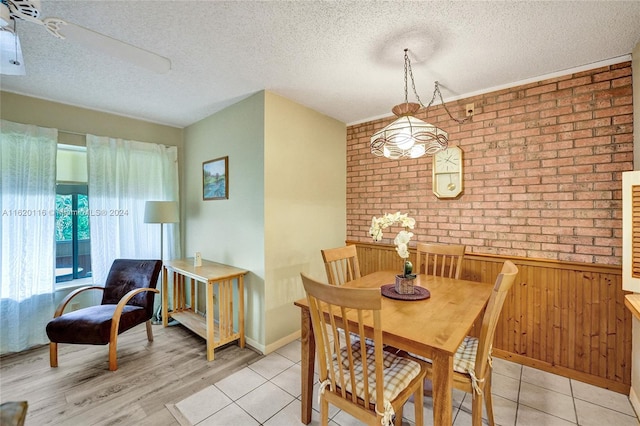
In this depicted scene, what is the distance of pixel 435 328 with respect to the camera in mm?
1394

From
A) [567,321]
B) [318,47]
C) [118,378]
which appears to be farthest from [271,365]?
[318,47]

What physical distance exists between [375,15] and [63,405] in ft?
11.1

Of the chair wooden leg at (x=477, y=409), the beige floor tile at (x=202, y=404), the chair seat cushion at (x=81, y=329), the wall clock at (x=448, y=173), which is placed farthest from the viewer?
the wall clock at (x=448, y=173)

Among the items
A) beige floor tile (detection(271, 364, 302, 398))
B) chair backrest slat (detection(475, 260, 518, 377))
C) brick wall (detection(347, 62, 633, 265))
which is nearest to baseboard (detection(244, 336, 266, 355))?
beige floor tile (detection(271, 364, 302, 398))

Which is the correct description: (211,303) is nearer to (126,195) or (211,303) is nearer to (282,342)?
(282,342)

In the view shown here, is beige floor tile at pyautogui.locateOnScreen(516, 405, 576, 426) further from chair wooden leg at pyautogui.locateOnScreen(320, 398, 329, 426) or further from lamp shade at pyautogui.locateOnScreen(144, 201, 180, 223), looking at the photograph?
lamp shade at pyautogui.locateOnScreen(144, 201, 180, 223)

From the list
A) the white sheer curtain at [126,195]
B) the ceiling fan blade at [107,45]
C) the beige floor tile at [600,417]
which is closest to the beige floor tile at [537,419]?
the beige floor tile at [600,417]

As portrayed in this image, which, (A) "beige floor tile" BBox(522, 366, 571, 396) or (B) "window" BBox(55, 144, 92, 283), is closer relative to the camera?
(A) "beige floor tile" BBox(522, 366, 571, 396)

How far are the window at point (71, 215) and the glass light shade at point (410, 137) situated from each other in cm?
333

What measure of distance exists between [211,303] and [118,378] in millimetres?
883

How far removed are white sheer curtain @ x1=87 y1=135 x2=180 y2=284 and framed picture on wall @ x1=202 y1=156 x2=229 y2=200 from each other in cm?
62

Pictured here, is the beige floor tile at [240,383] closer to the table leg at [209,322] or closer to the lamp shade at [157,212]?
the table leg at [209,322]

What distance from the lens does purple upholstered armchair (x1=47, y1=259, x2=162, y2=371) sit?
7.37 ft

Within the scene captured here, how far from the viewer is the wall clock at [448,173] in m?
2.76
